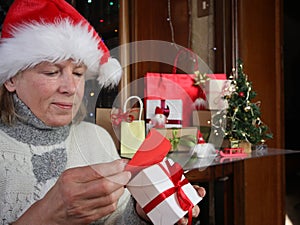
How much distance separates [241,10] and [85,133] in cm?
116

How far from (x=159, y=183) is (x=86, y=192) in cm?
8

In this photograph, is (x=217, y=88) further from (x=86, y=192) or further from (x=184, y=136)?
(x=86, y=192)

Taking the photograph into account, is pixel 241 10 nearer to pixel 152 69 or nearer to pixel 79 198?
pixel 152 69

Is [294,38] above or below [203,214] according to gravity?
above

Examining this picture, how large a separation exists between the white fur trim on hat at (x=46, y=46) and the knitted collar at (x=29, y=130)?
0.06 m

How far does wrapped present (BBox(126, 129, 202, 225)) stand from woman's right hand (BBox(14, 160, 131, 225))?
2cm

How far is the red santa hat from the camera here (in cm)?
56

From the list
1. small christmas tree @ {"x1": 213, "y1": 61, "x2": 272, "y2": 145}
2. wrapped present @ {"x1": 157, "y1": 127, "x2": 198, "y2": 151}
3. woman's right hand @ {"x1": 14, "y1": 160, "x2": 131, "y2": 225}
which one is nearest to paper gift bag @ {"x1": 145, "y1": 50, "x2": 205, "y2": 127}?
wrapped present @ {"x1": 157, "y1": 127, "x2": 198, "y2": 151}

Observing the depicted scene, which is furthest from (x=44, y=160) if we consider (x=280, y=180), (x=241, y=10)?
(x=280, y=180)

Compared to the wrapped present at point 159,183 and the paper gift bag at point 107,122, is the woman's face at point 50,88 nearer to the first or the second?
the paper gift bag at point 107,122

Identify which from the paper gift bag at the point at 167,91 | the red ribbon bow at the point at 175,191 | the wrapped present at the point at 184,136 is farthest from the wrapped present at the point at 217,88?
the red ribbon bow at the point at 175,191

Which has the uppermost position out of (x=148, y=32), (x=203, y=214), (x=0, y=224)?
(x=148, y=32)

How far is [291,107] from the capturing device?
1.73 metres

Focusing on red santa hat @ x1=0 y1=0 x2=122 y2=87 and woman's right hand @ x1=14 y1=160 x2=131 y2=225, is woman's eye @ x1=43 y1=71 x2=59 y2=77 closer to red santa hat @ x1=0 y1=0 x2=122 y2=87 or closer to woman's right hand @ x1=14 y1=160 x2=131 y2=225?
red santa hat @ x1=0 y1=0 x2=122 y2=87
